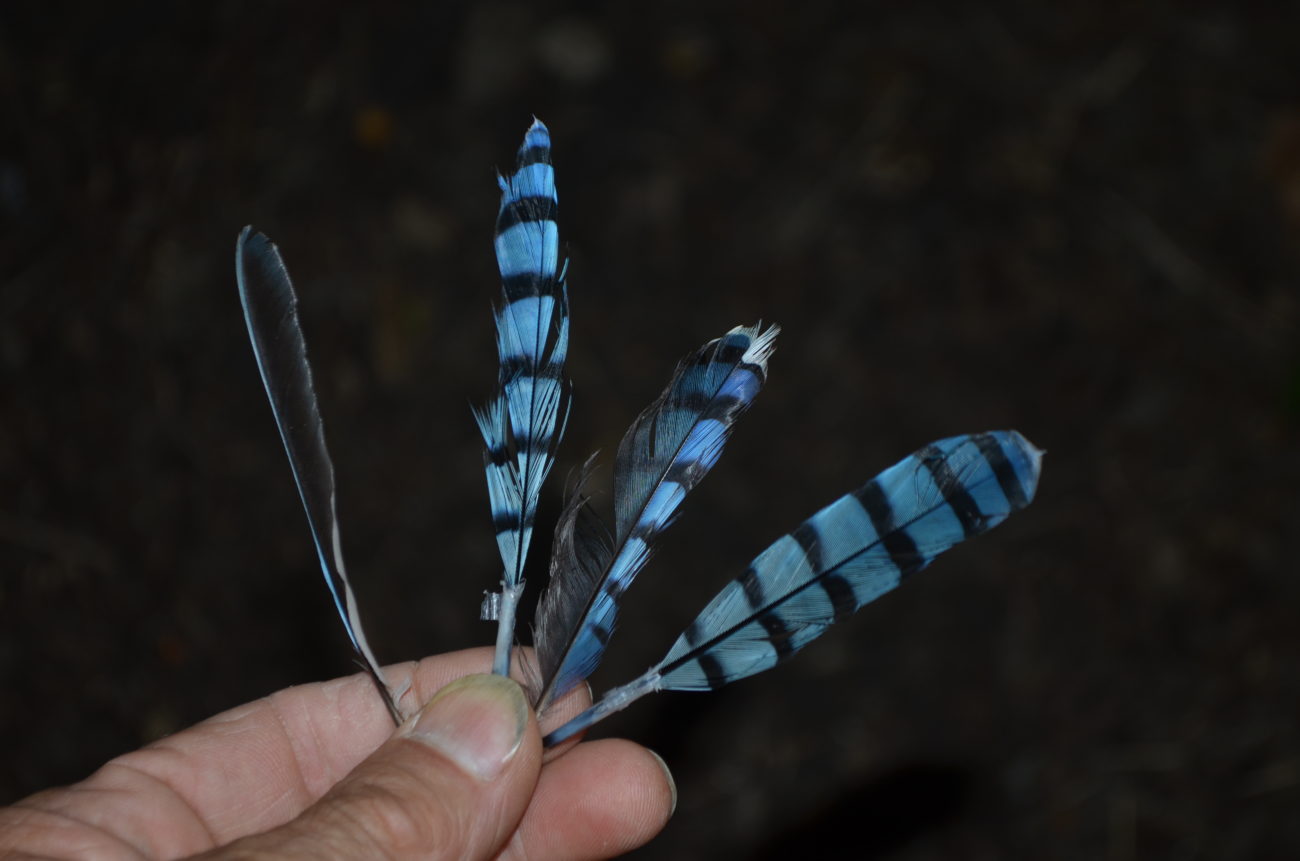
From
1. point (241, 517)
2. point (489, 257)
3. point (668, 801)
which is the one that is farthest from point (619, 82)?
point (668, 801)

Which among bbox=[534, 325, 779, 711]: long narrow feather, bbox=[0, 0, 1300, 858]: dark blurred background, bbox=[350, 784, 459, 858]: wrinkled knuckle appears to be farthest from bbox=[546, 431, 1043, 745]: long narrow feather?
bbox=[0, 0, 1300, 858]: dark blurred background

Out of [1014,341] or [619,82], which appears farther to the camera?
[619,82]

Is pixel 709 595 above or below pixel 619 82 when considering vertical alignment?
below

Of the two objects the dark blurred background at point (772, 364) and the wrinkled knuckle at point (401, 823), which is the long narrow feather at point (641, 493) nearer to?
the wrinkled knuckle at point (401, 823)

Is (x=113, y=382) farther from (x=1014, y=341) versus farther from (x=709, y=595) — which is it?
(x=1014, y=341)

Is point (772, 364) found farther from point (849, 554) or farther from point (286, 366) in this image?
point (286, 366)

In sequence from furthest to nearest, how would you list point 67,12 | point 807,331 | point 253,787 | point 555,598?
1. point 67,12
2. point 807,331
3. point 253,787
4. point 555,598

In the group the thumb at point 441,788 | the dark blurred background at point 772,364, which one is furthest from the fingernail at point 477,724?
the dark blurred background at point 772,364
